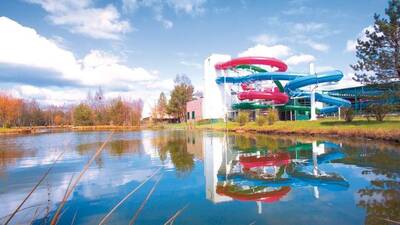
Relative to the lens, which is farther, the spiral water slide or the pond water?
the spiral water slide

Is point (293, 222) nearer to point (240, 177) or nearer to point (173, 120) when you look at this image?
point (240, 177)

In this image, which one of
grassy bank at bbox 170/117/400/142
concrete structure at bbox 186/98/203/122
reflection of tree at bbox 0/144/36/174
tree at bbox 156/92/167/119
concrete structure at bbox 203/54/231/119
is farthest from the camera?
tree at bbox 156/92/167/119

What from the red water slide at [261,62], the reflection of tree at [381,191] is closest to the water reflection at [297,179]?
the reflection of tree at [381,191]

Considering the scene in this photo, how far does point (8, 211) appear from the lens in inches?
232

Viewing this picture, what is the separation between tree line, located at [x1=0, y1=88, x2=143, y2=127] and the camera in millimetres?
64562

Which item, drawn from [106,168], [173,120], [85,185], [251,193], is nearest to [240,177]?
[251,193]

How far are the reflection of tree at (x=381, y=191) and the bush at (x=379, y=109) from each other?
1229 cm

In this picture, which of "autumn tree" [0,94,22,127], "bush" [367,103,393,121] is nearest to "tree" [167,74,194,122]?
"autumn tree" [0,94,22,127]

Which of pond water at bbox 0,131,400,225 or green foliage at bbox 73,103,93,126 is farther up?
green foliage at bbox 73,103,93,126

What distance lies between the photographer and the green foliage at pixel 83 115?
78.6 meters

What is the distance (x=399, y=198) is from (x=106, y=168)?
865 centimetres

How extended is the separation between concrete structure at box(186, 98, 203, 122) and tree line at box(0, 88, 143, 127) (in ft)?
45.7

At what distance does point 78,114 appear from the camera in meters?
78.9

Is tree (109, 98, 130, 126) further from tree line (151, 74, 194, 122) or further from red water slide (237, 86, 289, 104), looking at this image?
red water slide (237, 86, 289, 104)
